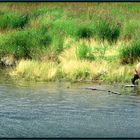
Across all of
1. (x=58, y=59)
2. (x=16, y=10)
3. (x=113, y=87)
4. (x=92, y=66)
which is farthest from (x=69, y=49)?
(x=16, y=10)

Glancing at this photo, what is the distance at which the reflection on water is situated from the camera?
13055 mm

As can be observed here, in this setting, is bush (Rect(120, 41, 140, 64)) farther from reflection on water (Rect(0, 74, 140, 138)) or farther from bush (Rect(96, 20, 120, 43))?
bush (Rect(96, 20, 120, 43))

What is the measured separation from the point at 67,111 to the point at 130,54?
7.81 meters

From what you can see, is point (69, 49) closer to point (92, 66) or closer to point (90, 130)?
point (92, 66)

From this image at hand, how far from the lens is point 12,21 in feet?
98.5

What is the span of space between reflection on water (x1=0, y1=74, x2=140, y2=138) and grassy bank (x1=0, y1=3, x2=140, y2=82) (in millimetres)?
1551

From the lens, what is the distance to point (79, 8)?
34.8m

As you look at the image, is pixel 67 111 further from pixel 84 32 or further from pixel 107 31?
pixel 84 32

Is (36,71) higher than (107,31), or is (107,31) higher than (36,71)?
(107,31)

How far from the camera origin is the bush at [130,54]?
2252cm

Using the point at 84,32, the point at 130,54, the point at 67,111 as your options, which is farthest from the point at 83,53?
the point at 67,111

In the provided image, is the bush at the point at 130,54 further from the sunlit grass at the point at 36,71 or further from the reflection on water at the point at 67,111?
the reflection on water at the point at 67,111

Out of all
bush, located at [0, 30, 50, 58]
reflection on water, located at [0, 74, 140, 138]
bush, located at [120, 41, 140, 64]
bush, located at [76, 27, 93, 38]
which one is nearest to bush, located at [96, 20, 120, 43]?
bush, located at [76, 27, 93, 38]

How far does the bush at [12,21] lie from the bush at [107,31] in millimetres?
4512
